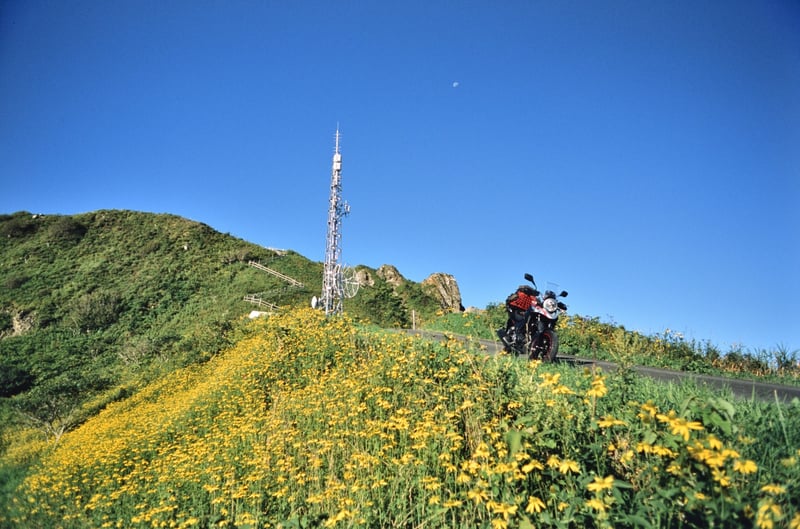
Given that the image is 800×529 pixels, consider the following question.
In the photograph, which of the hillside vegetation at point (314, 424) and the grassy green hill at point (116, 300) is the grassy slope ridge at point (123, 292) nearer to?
the grassy green hill at point (116, 300)

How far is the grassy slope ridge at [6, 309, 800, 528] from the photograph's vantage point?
3236 mm

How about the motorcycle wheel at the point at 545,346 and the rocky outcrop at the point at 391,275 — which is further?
the rocky outcrop at the point at 391,275

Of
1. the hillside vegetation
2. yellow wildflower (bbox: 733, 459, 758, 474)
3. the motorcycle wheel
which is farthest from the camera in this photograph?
the motorcycle wheel

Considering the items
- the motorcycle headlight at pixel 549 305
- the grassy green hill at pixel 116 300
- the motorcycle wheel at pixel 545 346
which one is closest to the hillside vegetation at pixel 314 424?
the grassy green hill at pixel 116 300

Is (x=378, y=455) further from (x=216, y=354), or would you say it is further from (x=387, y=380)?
(x=216, y=354)

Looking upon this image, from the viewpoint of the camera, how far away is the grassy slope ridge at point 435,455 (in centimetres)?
324

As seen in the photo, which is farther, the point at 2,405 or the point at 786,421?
the point at 2,405

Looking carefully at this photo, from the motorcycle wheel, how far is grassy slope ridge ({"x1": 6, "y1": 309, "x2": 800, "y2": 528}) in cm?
192

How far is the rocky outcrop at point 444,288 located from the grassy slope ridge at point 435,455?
123ft

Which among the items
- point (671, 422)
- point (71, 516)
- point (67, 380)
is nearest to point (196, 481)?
point (71, 516)

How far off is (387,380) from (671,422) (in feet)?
17.5

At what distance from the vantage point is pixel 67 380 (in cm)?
2517

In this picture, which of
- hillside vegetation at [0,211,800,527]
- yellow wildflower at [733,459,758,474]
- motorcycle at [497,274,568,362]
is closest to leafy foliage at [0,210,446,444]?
hillside vegetation at [0,211,800,527]

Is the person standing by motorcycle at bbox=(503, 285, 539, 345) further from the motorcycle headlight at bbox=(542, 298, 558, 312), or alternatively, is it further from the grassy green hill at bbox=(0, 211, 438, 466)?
the grassy green hill at bbox=(0, 211, 438, 466)
